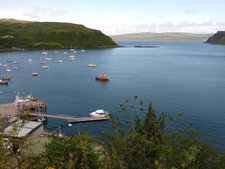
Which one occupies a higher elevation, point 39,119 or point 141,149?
point 141,149

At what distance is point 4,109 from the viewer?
56469 mm

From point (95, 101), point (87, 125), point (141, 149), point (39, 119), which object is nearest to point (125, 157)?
point (141, 149)

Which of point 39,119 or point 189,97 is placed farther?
point 189,97

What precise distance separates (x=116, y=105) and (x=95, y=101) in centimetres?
852

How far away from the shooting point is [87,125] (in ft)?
179

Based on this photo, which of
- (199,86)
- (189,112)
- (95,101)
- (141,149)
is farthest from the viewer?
(199,86)

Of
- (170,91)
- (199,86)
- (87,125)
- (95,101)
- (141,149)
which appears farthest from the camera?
(199,86)

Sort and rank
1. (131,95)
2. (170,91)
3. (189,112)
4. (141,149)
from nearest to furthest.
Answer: (141,149) → (189,112) → (131,95) → (170,91)

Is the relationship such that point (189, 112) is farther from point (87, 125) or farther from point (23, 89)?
point (23, 89)

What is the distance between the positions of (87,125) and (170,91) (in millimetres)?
42094

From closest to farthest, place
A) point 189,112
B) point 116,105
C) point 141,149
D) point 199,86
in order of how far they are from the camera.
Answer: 1. point 141,149
2. point 189,112
3. point 116,105
4. point 199,86

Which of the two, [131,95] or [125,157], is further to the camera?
[131,95]

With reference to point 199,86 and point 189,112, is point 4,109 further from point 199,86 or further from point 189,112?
point 199,86

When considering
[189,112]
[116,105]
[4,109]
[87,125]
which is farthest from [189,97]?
[4,109]
